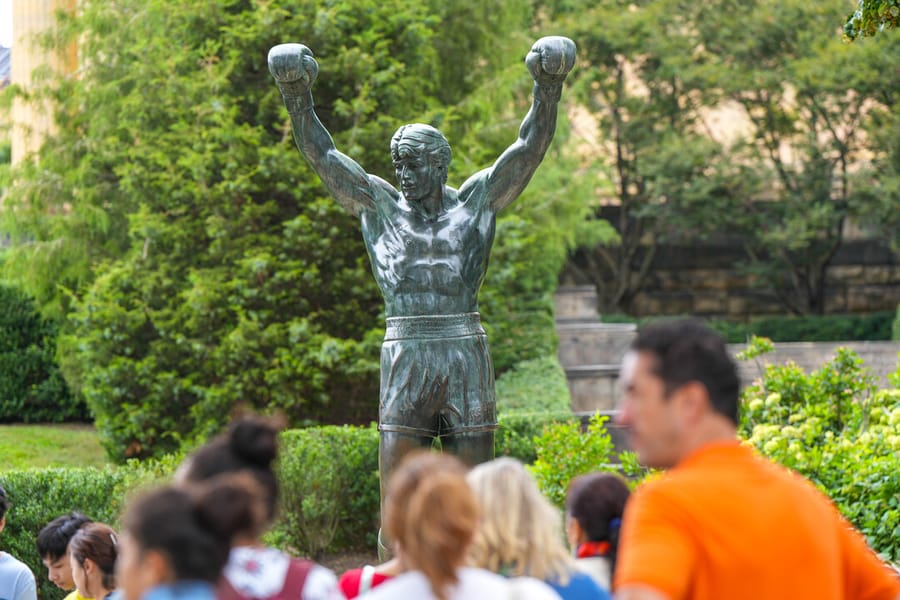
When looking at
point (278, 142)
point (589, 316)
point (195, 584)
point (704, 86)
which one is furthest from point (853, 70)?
point (195, 584)

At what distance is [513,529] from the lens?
10.1ft

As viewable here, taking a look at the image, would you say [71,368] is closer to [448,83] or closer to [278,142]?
[278,142]

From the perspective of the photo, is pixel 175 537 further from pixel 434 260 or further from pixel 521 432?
pixel 521 432

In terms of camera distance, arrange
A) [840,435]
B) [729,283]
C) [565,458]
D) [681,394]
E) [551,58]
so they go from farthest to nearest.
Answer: [729,283] → [840,435] → [565,458] → [551,58] → [681,394]

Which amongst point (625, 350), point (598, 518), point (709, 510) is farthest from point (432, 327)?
point (625, 350)

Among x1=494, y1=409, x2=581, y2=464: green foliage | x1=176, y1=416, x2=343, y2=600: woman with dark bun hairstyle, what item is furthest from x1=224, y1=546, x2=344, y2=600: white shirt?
x1=494, y1=409, x2=581, y2=464: green foliage

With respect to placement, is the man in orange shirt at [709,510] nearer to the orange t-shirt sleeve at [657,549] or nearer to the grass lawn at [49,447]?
the orange t-shirt sleeve at [657,549]

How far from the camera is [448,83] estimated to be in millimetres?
16578

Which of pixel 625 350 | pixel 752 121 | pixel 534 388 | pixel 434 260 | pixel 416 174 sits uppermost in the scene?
pixel 752 121

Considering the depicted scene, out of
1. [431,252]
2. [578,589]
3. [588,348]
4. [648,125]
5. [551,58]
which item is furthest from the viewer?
[648,125]

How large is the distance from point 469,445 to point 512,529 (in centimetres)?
272

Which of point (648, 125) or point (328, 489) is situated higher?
point (648, 125)

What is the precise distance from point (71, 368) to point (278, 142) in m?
4.38

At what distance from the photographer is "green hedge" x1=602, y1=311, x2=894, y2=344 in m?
26.0
